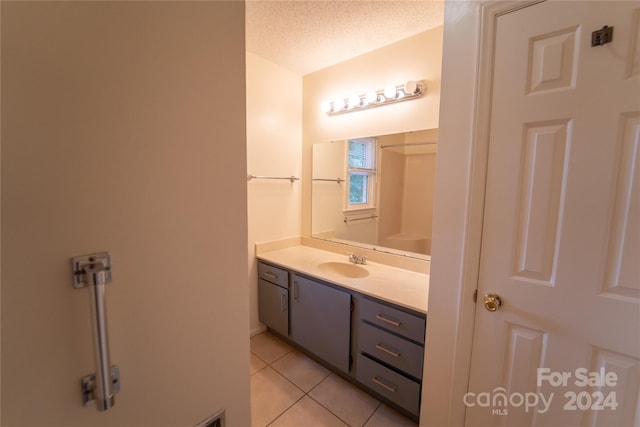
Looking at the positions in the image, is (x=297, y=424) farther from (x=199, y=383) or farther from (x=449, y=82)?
(x=449, y=82)

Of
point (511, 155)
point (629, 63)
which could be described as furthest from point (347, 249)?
point (629, 63)

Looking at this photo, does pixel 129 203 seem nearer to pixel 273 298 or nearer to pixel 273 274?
pixel 273 274

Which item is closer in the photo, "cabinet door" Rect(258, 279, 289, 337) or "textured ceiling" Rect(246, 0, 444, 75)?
"textured ceiling" Rect(246, 0, 444, 75)

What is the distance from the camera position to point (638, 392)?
0.88 meters

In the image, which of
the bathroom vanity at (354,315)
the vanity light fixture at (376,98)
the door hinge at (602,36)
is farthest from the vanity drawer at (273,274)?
the door hinge at (602,36)

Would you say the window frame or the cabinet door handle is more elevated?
the window frame

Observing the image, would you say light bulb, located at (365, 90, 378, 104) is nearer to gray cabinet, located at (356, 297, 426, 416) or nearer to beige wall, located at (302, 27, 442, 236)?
beige wall, located at (302, 27, 442, 236)

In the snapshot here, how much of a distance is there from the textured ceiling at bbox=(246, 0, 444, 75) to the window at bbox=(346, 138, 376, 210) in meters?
0.75

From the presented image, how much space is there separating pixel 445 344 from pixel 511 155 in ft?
3.01

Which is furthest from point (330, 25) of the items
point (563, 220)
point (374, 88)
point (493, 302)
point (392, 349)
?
point (392, 349)

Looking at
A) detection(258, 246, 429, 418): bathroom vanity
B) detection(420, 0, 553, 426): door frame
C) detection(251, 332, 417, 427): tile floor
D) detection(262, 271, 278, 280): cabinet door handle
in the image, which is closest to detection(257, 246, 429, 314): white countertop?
detection(258, 246, 429, 418): bathroom vanity

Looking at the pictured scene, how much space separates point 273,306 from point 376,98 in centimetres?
199

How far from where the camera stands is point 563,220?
95cm

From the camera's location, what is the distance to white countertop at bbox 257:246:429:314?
1.55 meters
